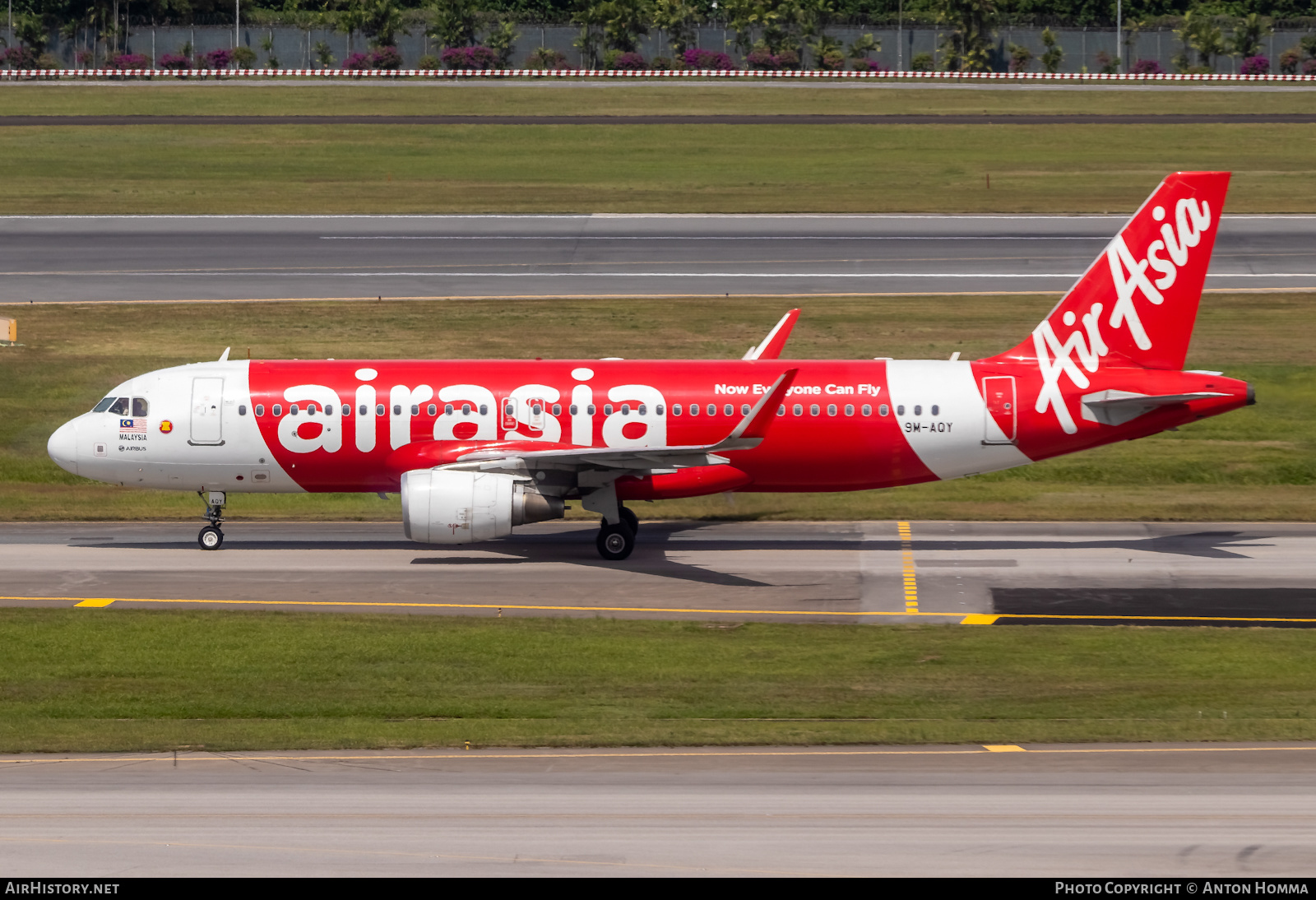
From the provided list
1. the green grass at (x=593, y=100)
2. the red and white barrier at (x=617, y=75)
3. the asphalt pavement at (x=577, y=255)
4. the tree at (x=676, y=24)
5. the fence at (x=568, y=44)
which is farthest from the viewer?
the tree at (x=676, y=24)

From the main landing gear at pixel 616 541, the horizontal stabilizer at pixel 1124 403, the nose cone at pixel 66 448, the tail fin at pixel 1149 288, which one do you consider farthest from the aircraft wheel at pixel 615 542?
the nose cone at pixel 66 448

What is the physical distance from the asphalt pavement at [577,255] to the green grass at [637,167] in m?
3.77

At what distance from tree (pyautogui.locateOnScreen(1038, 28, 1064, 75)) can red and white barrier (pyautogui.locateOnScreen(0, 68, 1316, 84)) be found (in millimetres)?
1300

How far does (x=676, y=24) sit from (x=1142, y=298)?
112 meters

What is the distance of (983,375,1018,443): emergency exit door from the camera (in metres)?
36.9

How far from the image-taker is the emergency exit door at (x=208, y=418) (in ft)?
122

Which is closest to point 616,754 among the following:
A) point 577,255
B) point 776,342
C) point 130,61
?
point 776,342

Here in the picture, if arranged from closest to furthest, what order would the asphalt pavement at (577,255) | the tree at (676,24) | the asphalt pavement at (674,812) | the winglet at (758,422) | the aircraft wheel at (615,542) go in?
the asphalt pavement at (674,812)
the winglet at (758,422)
the aircraft wheel at (615,542)
the asphalt pavement at (577,255)
the tree at (676,24)

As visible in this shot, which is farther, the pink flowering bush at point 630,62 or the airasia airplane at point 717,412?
the pink flowering bush at point 630,62

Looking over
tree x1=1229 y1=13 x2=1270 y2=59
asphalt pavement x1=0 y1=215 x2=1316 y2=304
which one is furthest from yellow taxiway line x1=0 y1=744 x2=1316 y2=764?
tree x1=1229 y1=13 x2=1270 y2=59

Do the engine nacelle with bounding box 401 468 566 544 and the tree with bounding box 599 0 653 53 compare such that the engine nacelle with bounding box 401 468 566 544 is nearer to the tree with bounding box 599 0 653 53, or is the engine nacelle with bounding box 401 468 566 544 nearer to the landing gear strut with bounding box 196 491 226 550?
the landing gear strut with bounding box 196 491 226 550

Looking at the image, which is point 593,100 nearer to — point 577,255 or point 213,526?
point 577,255

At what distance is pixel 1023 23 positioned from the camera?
144875 millimetres

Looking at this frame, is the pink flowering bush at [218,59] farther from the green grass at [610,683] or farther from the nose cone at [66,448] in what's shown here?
the green grass at [610,683]
